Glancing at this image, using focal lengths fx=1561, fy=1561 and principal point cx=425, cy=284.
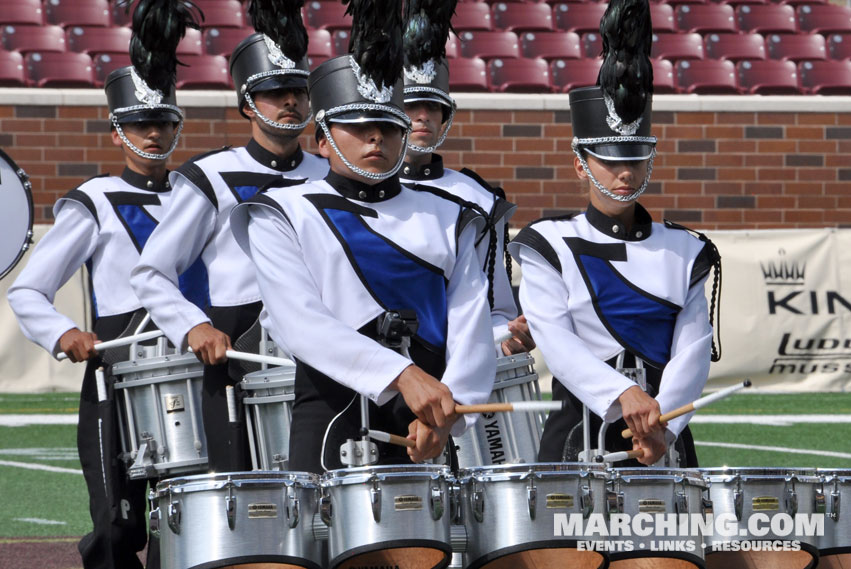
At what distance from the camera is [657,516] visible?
375 cm

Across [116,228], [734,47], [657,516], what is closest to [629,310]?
[657,516]

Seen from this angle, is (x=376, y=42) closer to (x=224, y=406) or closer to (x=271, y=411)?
(x=271, y=411)

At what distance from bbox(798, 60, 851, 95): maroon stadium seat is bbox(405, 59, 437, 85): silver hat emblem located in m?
10.7

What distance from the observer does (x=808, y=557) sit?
3889 millimetres

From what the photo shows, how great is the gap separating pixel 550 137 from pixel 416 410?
11.5 meters

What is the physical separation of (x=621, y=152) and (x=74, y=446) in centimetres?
679

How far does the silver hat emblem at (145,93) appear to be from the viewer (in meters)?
6.57

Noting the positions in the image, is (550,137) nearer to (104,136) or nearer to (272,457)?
(104,136)

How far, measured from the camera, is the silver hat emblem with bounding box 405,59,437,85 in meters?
6.11

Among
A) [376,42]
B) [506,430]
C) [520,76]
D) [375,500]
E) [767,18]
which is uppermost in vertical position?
[767,18]

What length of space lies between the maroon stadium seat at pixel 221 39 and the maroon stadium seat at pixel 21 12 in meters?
1.78

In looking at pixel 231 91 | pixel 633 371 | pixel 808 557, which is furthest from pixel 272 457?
pixel 231 91

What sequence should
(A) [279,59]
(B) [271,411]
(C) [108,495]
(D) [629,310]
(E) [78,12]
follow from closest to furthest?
1. (D) [629,310]
2. (B) [271,411]
3. (A) [279,59]
4. (C) [108,495]
5. (E) [78,12]

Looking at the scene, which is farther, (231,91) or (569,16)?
(569,16)
